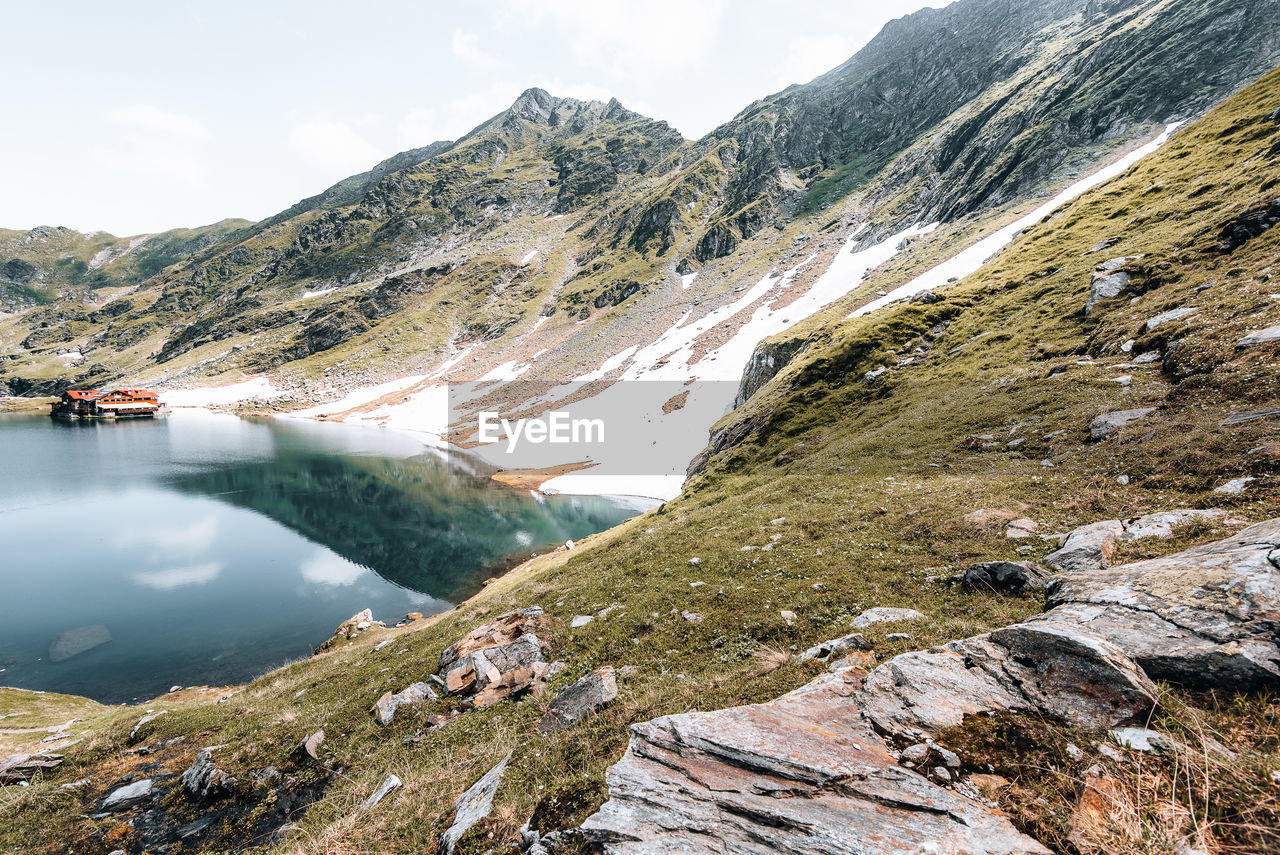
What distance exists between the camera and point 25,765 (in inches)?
649

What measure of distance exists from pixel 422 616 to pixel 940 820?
43.3 m

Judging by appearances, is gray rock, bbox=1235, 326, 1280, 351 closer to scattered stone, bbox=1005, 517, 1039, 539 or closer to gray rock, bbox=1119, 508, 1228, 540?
gray rock, bbox=1119, 508, 1228, 540

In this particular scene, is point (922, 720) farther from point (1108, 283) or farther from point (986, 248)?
point (986, 248)

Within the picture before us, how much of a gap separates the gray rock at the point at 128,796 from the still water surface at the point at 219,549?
887 inches

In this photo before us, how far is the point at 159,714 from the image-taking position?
2005cm

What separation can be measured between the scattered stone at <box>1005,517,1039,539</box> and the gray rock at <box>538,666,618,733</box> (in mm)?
12528

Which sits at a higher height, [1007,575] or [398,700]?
[1007,575]

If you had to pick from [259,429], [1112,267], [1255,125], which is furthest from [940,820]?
[259,429]

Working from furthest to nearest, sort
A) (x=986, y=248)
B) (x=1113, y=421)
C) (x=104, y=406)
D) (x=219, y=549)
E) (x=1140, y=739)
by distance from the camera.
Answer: (x=104, y=406), (x=986, y=248), (x=219, y=549), (x=1113, y=421), (x=1140, y=739)

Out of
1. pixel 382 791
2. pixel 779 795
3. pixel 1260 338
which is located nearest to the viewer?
pixel 779 795

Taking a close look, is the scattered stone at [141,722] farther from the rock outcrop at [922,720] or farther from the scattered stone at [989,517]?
the scattered stone at [989,517]

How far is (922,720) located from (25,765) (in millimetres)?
28956

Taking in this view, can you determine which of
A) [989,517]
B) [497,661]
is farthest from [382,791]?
[989,517]

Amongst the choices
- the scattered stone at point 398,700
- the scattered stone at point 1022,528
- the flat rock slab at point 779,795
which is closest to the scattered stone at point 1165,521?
the scattered stone at point 1022,528
